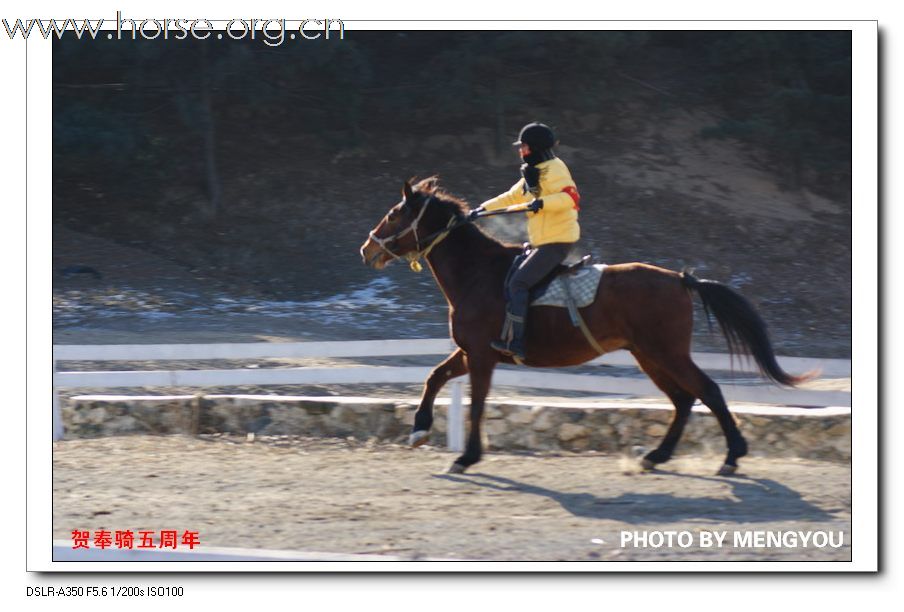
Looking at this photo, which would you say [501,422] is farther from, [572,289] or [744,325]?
[744,325]

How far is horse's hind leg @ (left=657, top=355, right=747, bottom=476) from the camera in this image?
7848 mm

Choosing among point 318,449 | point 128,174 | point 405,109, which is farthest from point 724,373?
point 128,174

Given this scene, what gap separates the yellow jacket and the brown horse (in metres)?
0.44

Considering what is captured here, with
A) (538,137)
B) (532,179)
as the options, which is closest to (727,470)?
(532,179)

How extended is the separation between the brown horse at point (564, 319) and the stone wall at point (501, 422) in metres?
0.65

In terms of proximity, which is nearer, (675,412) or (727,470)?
(727,470)

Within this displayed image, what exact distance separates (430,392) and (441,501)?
1517mm

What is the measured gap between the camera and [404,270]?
19891 mm

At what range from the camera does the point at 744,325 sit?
816cm

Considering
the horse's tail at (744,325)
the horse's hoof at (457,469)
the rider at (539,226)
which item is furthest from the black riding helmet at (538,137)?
the horse's hoof at (457,469)

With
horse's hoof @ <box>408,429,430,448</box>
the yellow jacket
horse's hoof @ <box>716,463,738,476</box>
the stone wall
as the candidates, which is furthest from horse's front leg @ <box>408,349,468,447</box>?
horse's hoof @ <box>716,463,738,476</box>

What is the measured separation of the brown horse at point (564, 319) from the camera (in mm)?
7906

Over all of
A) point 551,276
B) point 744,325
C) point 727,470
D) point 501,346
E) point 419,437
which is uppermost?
point 551,276

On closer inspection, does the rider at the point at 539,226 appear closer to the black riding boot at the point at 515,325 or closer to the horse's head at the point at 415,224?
the black riding boot at the point at 515,325
